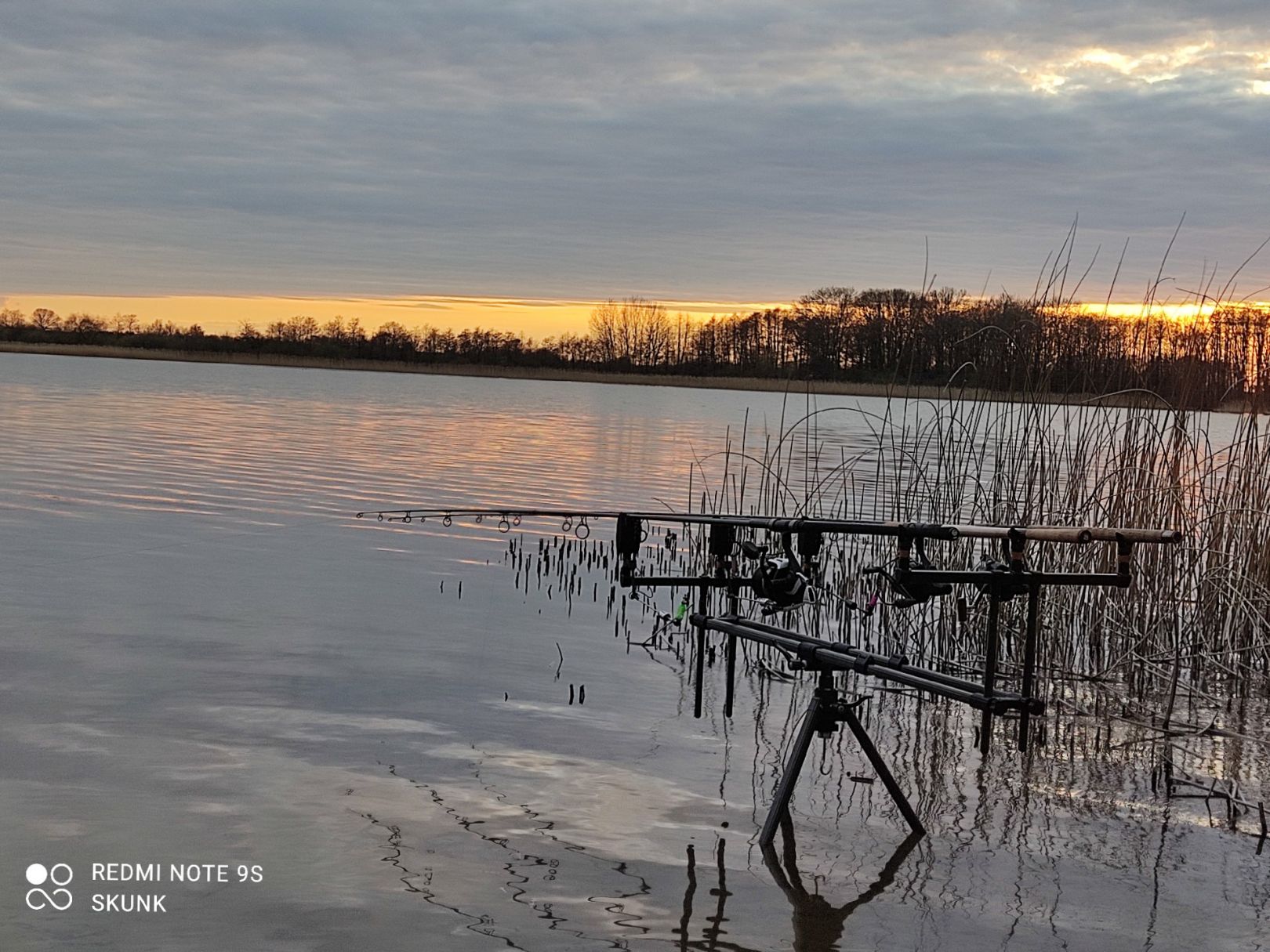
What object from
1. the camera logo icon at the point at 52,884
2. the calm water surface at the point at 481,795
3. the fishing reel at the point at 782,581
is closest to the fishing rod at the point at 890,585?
the fishing reel at the point at 782,581

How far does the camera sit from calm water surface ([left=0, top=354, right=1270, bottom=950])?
472 centimetres

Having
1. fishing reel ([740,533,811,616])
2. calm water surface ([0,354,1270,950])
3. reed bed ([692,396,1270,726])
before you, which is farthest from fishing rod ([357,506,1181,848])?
reed bed ([692,396,1270,726])

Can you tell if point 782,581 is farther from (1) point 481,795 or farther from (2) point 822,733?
(1) point 481,795

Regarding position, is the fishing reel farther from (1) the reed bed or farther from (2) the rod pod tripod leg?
(1) the reed bed

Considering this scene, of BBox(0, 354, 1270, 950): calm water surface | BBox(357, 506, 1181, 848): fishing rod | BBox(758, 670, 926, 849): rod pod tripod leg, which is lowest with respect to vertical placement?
BBox(0, 354, 1270, 950): calm water surface

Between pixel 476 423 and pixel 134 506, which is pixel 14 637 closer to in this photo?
pixel 134 506

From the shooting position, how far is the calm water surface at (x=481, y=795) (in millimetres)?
4723

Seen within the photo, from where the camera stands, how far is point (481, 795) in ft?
19.7

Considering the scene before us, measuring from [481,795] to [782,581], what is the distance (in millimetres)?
2025

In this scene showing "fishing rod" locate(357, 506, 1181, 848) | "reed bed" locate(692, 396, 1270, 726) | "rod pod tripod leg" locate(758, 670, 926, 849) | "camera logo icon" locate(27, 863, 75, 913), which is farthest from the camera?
"reed bed" locate(692, 396, 1270, 726)

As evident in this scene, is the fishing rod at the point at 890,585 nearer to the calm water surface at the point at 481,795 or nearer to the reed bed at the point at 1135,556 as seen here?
the calm water surface at the point at 481,795

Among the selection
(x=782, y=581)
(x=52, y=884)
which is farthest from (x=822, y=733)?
(x=52, y=884)

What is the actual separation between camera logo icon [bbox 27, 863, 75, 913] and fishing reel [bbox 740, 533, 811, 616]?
2.69 m

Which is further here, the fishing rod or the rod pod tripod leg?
the rod pod tripod leg
